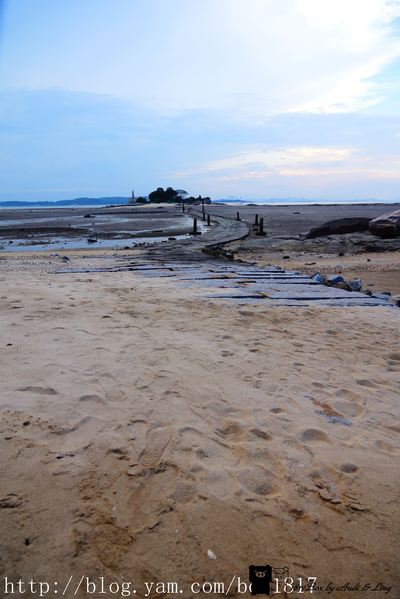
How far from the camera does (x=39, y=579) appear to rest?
1.66 metres

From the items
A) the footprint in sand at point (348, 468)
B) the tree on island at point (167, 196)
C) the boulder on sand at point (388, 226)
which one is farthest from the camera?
the tree on island at point (167, 196)

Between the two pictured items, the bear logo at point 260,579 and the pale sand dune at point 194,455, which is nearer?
the bear logo at point 260,579

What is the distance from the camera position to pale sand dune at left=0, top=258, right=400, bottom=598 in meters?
1.81

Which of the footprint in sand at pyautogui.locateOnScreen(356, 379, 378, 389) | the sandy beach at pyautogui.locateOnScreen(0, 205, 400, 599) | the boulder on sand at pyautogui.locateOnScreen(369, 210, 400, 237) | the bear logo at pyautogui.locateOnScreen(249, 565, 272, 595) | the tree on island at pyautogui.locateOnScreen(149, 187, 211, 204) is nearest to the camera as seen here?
the bear logo at pyautogui.locateOnScreen(249, 565, 272, 595)

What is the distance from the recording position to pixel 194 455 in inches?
95.6

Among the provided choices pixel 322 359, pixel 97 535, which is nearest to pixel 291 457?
pixel 97 535

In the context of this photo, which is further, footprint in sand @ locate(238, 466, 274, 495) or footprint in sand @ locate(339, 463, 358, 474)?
footprint in sand @ locate(339, 463, 358, 474)

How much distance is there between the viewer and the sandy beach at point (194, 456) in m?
1.80

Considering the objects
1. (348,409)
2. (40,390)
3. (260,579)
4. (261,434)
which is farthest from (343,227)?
(260,579)

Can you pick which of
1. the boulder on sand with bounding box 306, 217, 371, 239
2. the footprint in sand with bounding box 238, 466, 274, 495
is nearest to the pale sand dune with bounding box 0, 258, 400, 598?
the footprint in sand with bounding box 238, 466, 274, 495

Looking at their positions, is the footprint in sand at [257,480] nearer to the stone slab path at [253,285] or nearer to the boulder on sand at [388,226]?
the stone slab path at [253,285]

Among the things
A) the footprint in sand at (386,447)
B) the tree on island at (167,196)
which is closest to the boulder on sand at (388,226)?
the footprint in sand at (386,447)

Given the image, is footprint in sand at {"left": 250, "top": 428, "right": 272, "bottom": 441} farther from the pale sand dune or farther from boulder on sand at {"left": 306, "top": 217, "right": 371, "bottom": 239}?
boulder on sand at {"left": 306, "top": 217, "right": 371, "bottom": 239}

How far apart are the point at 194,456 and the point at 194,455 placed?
10 mm
